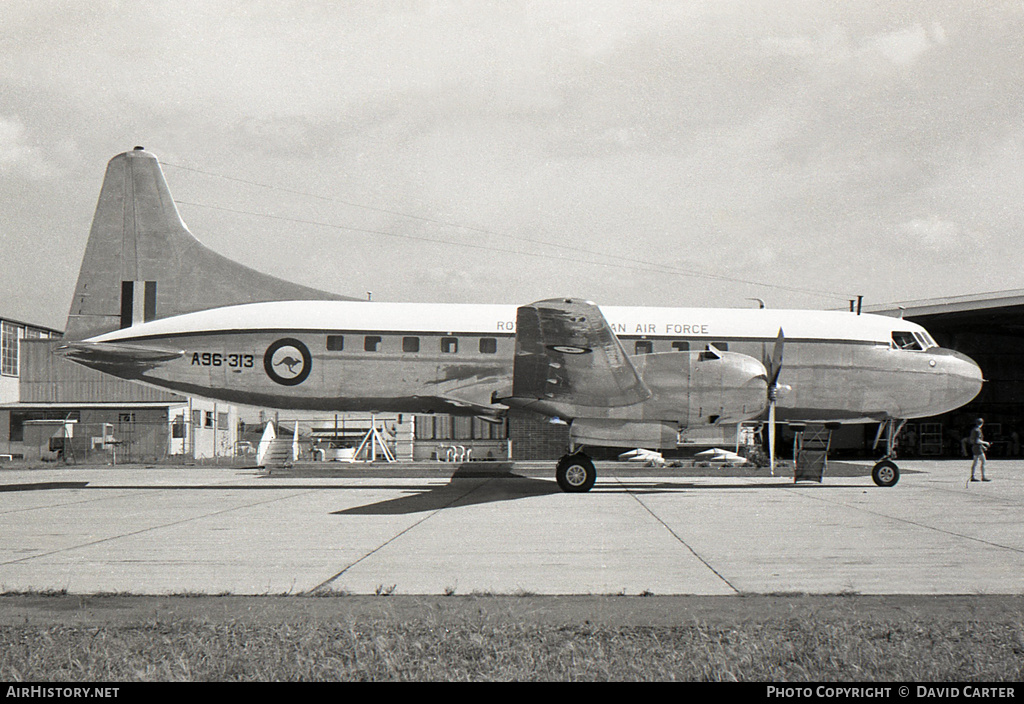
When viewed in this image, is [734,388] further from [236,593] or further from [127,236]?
[127,236]

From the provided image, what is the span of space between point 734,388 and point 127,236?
1462 centimetres

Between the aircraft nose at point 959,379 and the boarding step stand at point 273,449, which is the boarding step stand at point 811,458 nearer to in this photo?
the aircraft nose at point 959,379

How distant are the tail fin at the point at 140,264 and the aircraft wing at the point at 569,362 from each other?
7.50 meters

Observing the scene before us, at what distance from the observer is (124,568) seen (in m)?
7.55

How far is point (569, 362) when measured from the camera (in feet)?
49.9

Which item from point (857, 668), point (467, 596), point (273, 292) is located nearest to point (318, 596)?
point (467, 596)

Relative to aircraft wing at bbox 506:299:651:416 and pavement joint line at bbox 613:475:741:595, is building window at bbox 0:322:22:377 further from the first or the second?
pavement joint line at bbox 613:475:741:595

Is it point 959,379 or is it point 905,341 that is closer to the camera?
point 959,379

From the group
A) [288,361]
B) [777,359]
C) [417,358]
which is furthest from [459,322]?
[777,359]

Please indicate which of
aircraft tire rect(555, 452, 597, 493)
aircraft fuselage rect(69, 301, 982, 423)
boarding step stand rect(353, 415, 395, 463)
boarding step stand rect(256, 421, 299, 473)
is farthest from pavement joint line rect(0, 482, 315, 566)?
boarding step stand rect(256, 421, 299, 473)

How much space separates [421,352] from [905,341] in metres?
12.3

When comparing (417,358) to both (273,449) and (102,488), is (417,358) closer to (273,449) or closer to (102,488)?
(102,488)

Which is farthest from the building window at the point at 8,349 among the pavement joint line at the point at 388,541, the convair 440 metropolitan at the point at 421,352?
the pavement joint line at the point at 388,541

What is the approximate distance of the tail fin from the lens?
59.1 ft
